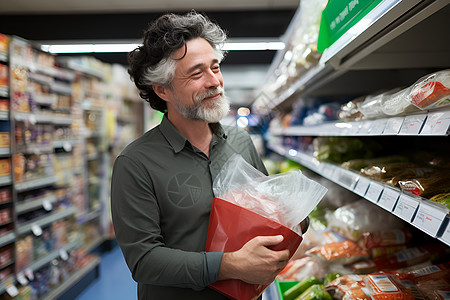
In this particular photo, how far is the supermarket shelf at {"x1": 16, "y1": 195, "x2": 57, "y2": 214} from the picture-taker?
3156mm

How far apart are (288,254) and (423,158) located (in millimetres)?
912

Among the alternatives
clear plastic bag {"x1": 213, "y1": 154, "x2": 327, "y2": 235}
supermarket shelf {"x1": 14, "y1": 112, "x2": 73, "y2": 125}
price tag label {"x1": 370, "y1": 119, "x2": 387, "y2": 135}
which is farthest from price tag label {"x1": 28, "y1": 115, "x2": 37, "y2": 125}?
price tag label {"x1": 370, "y1": 119, "x2": 387, "y2": 135}

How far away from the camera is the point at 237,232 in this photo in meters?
1.23

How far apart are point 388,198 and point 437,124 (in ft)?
1.23

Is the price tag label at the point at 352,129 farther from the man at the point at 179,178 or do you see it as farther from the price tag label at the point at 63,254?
the price tag label at the point at 63,254

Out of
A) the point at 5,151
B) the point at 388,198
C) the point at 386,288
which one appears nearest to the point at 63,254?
the point at 5,151

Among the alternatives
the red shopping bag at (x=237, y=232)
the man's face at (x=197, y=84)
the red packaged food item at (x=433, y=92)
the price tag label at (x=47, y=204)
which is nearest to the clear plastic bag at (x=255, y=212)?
the red shopping bag at (x=237, y=232)

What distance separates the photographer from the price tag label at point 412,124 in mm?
1070

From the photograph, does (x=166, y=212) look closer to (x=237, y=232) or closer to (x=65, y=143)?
(x=237, y=232)

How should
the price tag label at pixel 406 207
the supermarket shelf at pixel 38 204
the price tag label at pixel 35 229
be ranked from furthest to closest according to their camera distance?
the price tag label at pixel 35 229 → the supermarket shelf at pixel 38 204 → the price tag label at pixel 406 207

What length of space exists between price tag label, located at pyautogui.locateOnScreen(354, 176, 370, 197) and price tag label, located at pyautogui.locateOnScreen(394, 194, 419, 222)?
0.95 ft

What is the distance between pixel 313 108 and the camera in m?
3.08

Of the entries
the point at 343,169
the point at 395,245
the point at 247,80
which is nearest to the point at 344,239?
the point at 395,245

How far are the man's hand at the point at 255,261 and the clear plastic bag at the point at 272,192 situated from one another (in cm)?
9
